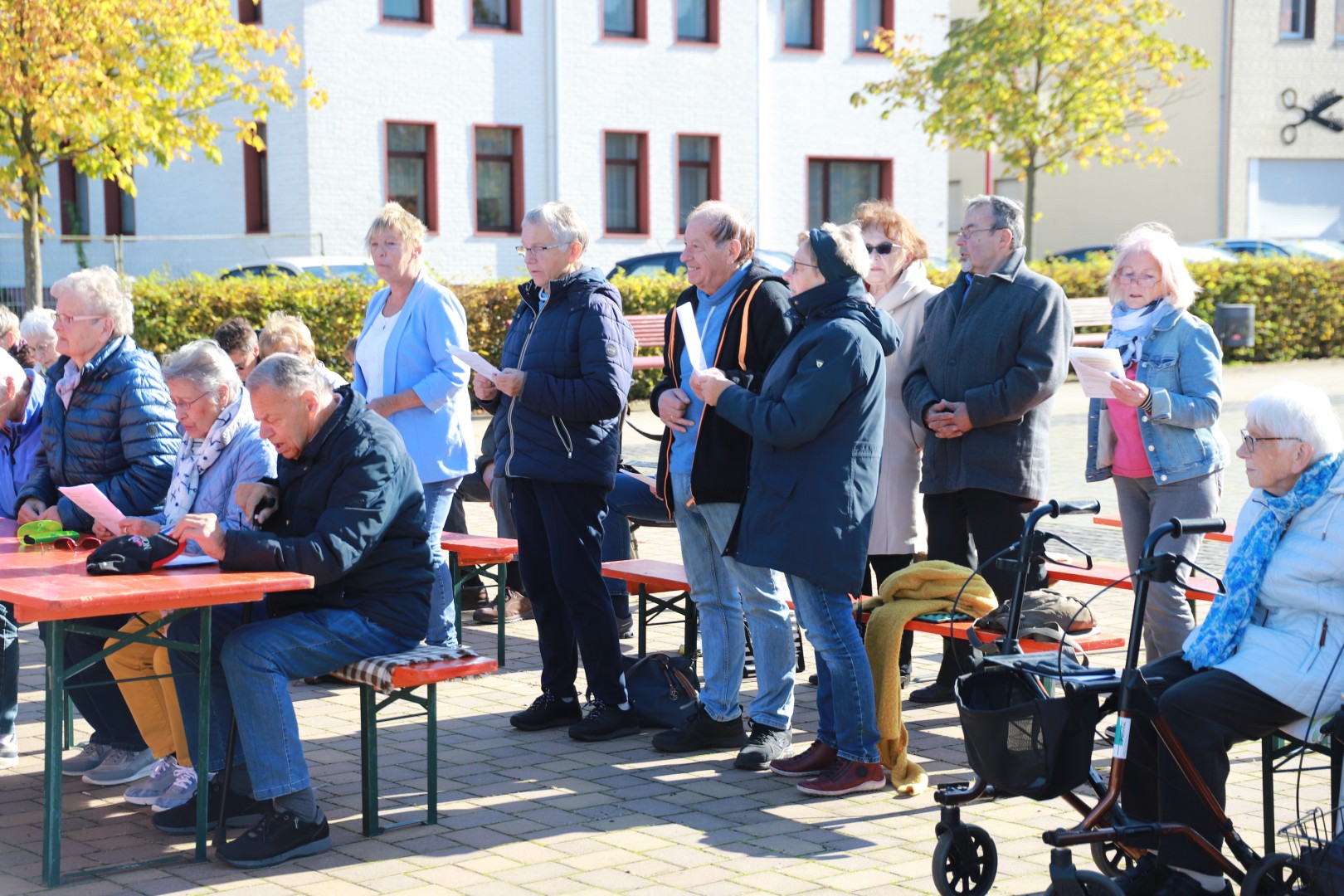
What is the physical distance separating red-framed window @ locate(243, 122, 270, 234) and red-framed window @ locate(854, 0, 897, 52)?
10.7 meters

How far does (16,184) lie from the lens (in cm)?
1524

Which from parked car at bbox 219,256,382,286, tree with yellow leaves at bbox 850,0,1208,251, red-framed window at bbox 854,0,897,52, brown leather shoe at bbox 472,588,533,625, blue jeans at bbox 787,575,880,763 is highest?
red-framed window at bbox 854,0,897,52

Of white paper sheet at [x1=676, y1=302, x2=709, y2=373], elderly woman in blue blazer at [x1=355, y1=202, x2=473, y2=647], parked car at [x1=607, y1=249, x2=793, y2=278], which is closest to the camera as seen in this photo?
white paper sheet at [x1=676, y1=302, x2=709, y2=373]

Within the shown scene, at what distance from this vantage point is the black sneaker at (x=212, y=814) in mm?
5430

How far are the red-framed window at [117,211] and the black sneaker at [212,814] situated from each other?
24.1m

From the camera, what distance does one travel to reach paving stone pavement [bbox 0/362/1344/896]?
4.89m

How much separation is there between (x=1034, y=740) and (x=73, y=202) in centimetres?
2694

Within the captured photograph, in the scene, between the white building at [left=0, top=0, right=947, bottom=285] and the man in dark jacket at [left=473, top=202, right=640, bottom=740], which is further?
the white building at [left=0, top=0, right=947, bottom=285]

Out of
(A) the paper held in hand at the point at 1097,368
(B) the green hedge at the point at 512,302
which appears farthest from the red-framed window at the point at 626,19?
(A) the paper held in hand at the point at 1097,368

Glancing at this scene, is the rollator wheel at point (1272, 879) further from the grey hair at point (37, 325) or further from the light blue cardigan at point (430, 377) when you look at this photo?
the grey hair at point (37, 325)

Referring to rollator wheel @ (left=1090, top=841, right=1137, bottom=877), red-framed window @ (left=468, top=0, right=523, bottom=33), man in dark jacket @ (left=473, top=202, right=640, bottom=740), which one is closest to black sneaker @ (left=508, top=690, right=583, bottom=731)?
man in dark jacket @ (left=473, top=202, right=640, bottom=740)

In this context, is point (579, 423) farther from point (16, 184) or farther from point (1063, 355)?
point (16, 184)

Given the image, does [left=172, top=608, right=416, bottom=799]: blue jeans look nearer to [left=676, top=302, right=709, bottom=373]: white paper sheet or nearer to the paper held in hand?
[left=676, top=302, right=709, bottom=373]: white paper sheet

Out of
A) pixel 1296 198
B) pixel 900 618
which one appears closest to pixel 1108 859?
pixel 900 618
